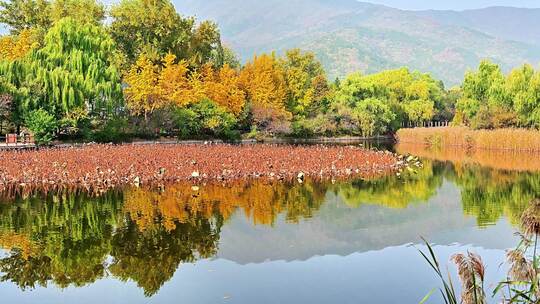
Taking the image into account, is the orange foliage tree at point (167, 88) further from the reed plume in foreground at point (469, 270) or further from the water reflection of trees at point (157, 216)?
the reed plume in foreground at point (469, 270)

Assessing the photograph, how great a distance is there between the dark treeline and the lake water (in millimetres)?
22723

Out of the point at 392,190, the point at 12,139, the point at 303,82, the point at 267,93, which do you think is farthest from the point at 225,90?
the point at 392,190

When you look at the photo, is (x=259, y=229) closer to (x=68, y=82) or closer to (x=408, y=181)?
(x=408, y=181)

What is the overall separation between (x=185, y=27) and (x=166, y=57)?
20.6 feet

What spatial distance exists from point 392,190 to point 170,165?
33.2ft

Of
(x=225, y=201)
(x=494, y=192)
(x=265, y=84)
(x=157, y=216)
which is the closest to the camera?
(x=157, y=216)

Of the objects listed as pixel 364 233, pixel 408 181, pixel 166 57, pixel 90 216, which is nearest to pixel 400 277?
pixel 364 233

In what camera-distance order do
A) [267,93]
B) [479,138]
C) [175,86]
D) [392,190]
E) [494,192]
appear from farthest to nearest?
[267,93] → [175,86] → [479,138] → [392,190] → [494,192]

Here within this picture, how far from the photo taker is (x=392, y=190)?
976 inches

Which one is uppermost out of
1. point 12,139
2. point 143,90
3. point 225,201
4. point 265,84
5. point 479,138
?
point 265,84

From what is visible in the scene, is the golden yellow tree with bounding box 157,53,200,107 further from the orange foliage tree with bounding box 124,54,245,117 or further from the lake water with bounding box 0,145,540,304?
the lake water with bounding box 0,145,540,304

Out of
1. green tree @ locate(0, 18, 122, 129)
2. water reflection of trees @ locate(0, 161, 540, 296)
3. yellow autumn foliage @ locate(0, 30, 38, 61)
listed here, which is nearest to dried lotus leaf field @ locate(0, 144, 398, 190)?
water reflection of trees @ locate(0, 161, 540, 296)

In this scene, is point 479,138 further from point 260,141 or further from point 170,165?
point 170,165

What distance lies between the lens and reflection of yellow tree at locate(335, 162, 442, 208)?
72.5 feet
